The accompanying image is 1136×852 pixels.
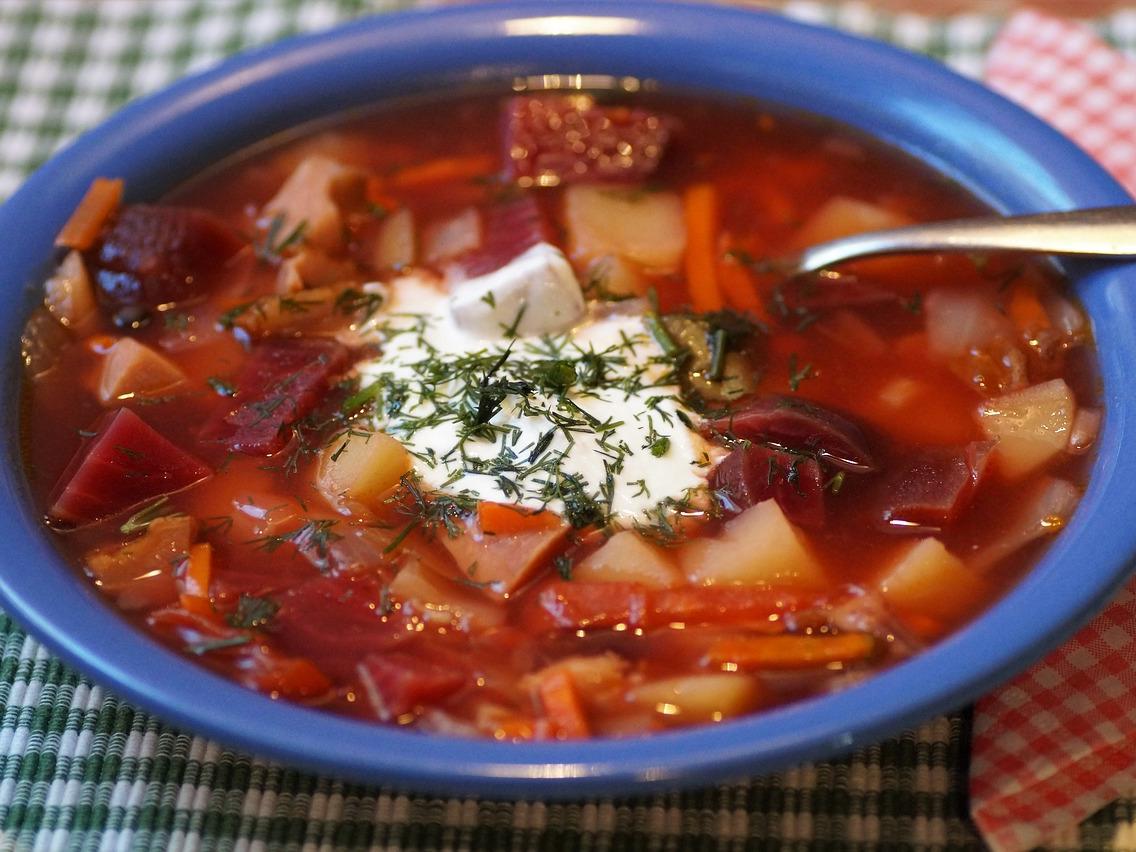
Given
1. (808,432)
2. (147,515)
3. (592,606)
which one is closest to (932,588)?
(808,432)

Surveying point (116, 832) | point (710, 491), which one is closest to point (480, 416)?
point (710, 491)

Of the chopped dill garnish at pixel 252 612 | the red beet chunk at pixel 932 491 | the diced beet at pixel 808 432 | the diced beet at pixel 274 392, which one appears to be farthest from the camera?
the diced beet at pixel 274 392

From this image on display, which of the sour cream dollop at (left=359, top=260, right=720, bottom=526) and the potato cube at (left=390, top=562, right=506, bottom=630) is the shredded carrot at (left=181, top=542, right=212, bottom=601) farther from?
the sour cream dollop at (left=359, top=260, right=720, bottom=526)

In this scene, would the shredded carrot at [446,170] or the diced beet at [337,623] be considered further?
the shredded carrot at [446,170]

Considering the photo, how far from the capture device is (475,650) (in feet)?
8.80

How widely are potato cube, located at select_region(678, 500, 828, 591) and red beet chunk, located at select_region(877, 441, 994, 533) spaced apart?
249mm

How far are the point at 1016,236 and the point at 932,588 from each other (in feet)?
3.41

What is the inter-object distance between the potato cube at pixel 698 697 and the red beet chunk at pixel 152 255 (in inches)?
72.6

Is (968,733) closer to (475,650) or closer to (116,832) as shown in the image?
(475,650)

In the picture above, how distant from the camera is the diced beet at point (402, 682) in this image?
2.51 meters

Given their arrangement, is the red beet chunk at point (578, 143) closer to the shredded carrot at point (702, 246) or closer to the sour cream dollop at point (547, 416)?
the shredded carrot at point (702, 246)

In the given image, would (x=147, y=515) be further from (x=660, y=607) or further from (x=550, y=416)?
(x=660, y=607)

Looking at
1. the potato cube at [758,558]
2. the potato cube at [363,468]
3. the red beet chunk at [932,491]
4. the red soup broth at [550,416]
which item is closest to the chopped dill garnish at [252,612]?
the red soup broth at [550,416]

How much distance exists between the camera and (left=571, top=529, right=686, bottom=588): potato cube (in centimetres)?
280
